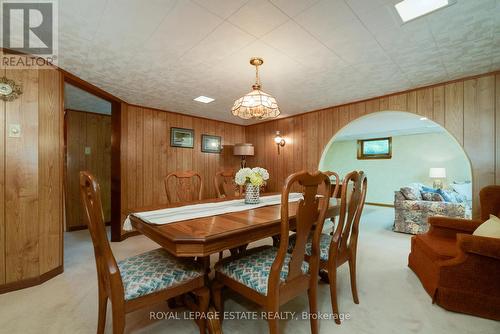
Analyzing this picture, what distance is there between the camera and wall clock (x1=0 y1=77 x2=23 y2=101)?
6.55 ft

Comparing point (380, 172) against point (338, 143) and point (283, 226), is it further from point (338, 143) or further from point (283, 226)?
point (283, 226)

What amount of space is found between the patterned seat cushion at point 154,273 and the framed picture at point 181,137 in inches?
119

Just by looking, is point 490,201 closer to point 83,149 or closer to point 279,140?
point 279,140

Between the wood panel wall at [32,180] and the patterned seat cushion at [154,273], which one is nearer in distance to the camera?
the patterned seat cushion at [154,273]

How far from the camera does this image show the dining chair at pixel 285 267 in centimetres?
117

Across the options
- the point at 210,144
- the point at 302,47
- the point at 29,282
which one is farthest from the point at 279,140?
the point at 29,282

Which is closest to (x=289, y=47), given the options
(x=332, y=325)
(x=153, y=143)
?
(x=332, y=325)

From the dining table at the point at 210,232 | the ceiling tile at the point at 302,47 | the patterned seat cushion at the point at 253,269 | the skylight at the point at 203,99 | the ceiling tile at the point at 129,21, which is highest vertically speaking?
the ceiling tile at the point at 129,21

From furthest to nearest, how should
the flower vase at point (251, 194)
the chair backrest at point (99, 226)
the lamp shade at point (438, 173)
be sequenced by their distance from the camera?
the lamp shade at point (438, 173), the flower vase at point (251, 194), the chair backrest at point (99, 226)

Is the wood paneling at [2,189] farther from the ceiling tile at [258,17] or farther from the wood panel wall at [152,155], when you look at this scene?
the ceiling tile at [258,17]

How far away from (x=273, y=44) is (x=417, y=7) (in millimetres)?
1044

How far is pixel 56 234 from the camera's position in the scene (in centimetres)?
235

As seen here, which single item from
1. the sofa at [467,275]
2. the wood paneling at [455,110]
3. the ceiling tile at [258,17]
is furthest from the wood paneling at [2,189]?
the wood paneling at [455,110]

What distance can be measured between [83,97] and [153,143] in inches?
48.4
